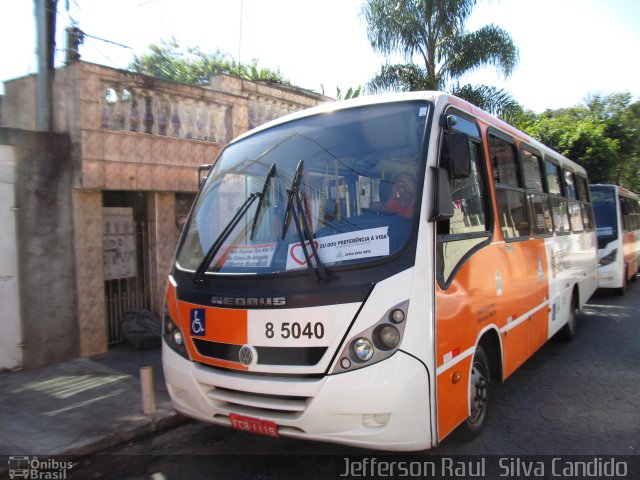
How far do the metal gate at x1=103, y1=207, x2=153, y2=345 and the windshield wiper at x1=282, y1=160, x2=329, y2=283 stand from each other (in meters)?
4.59

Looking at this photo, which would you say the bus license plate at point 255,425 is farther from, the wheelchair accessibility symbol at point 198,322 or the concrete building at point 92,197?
the concrete building at point 92,197

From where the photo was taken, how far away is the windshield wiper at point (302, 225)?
3011 millimetres

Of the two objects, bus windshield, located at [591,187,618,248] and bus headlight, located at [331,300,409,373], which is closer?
bus headlight, located at [331,300,409,373]

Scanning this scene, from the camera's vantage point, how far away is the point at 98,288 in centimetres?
657

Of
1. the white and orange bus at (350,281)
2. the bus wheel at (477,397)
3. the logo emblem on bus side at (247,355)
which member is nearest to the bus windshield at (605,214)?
the white and orange bus at (350,281)

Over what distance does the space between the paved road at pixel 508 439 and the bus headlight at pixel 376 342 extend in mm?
1090

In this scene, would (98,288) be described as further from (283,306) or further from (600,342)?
(600,342)

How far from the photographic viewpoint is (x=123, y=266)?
7234mm

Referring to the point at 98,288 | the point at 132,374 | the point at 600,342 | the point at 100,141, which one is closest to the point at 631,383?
the point at 600,342

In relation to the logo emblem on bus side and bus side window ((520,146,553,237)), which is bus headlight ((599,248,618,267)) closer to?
bus side window ((520,146,553,237))

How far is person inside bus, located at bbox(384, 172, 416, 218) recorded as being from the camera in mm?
3113

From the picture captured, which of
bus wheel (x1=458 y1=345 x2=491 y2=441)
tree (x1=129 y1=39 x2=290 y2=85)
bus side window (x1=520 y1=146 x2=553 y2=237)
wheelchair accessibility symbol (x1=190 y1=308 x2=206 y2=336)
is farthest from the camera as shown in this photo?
tree (x1=129 y1=39 x2=290 y2=85)

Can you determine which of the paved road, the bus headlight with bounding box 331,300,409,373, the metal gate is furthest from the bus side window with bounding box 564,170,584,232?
the metal gate

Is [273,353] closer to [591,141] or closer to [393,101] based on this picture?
[393,101]
